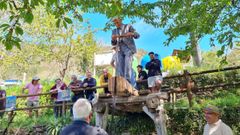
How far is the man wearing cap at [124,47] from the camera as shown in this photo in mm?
8570

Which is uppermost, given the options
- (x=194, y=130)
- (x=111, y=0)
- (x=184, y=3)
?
(x=184, y=3)

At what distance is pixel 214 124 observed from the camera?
5.17m

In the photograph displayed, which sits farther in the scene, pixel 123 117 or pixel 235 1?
pixel 123 117

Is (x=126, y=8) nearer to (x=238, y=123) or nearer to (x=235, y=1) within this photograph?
(x=235, y=1)

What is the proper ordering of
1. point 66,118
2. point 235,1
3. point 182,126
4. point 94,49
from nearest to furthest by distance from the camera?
1. point 235,1
2. point 182,126
3. point 66,118
4. point 94,49

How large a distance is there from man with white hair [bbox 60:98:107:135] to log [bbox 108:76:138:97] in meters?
4.18

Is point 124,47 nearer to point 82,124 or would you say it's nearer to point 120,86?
point 120,86

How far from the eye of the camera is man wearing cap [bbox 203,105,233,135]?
5.06m

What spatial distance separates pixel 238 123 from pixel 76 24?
15.5 meters

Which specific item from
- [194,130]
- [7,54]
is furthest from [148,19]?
[7,54]

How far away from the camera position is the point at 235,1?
5.10 meters

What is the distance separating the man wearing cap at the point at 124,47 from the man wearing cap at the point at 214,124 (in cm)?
365

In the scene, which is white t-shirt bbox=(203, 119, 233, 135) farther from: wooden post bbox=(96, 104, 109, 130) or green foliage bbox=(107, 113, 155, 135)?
green foliage bbox=(107, 113, 155, 135)

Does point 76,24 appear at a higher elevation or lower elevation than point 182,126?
higher
